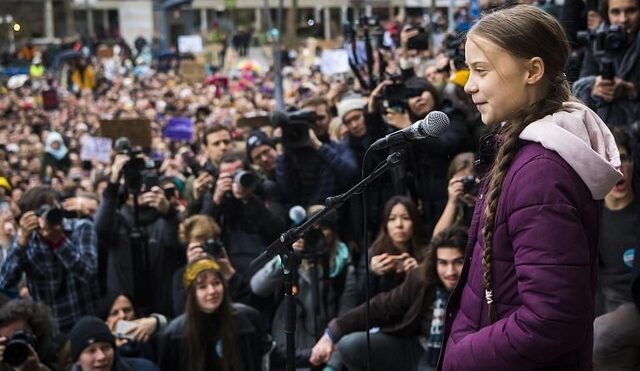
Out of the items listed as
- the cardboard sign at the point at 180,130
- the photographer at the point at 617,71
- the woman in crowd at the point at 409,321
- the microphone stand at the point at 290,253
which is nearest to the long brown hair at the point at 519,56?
the microphone stand at the point at 290,253

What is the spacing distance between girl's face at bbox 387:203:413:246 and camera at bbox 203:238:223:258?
0.94 meters

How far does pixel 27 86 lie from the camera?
1022 inches

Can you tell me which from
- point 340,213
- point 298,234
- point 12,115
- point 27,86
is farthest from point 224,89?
point 298,234

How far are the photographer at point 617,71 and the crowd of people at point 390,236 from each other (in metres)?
0.01

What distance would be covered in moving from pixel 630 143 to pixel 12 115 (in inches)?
685

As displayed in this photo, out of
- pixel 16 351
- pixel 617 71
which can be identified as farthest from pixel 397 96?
pixel 16 351

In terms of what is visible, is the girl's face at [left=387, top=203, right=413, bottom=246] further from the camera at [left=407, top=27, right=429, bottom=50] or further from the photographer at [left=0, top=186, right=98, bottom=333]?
the camera at [left=407, top=27, right=429, bottom=50]

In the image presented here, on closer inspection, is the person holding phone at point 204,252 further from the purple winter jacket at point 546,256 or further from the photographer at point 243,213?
the purple winter jacket at point 546,256

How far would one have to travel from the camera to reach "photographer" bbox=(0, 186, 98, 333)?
554 centimetres

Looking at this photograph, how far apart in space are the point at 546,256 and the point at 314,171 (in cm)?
412

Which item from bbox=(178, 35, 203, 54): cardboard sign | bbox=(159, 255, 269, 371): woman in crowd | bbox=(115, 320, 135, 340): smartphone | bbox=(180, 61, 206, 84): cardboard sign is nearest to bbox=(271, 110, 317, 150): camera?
bbox=(159, 255, 269, 371): woman in crowd

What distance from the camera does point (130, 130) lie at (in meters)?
9.05

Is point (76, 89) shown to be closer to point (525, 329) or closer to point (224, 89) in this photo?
point (224, 89)

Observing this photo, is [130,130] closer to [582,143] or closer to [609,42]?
[609,42]
